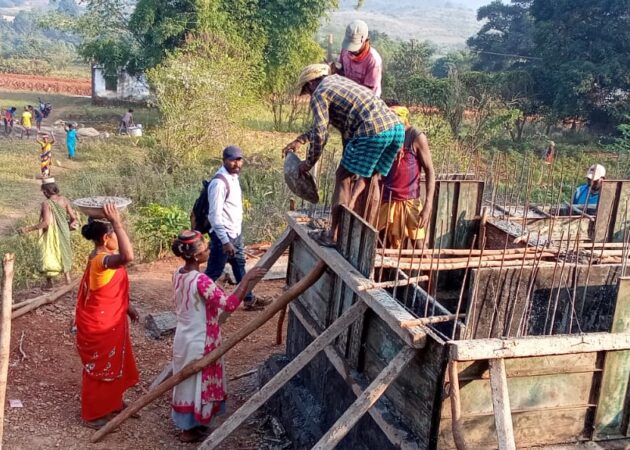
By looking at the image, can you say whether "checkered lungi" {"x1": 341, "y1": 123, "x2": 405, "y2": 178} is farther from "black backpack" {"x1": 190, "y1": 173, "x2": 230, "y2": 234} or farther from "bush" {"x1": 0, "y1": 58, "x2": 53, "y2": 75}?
"bush" {"x1": 0, "y1": 58, "x2": 53, "y2": 75}

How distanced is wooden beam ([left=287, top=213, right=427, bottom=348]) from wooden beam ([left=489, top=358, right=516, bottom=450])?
353mm

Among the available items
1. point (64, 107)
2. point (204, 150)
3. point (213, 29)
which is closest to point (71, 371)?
point (204, 150)

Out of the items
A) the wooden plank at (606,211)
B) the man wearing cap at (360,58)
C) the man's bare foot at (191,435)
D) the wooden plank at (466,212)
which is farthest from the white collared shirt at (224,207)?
the wooden plank at (606,211)

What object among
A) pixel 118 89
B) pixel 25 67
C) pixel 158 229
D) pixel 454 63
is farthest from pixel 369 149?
pixel 25 67

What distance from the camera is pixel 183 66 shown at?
1460 centimetres

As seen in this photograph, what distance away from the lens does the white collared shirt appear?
18.9ft

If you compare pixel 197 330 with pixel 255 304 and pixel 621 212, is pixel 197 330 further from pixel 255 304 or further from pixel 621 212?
pixel 621 212

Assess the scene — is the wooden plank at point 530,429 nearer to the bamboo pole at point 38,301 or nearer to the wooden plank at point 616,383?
the wooden plank at point 616,383

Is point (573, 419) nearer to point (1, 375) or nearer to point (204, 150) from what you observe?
point (1, 375)

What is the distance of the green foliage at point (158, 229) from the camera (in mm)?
8580

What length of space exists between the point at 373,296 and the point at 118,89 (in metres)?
28.2

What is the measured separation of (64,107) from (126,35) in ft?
16.0

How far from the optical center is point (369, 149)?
4203 mm

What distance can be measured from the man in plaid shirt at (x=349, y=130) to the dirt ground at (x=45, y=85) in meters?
32.9
